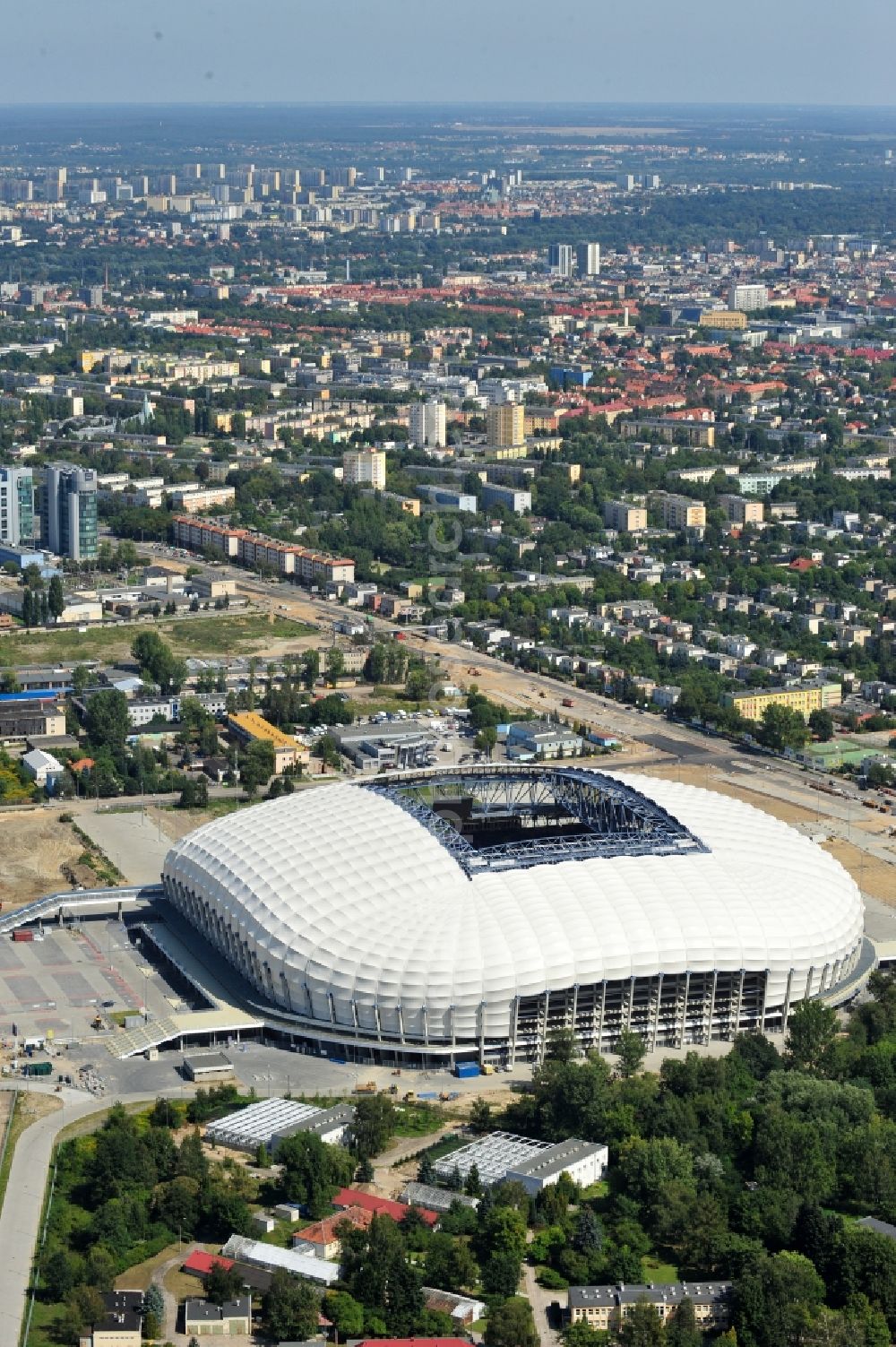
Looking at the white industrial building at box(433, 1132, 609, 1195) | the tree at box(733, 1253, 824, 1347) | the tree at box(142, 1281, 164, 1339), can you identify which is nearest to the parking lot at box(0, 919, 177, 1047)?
the white industrial building at box(433, 1132, 609, 1195)

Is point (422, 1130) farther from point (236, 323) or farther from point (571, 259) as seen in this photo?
point (571, 259)

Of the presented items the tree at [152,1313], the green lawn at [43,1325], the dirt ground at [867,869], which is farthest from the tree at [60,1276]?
the dirt ground at [867,869]

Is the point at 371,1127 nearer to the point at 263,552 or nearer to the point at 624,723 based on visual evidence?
the point at 624,723

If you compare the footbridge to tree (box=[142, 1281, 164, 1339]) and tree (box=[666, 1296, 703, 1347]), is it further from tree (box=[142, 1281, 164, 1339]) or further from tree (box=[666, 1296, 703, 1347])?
tree (box=[666, 1296, 703, 1347])

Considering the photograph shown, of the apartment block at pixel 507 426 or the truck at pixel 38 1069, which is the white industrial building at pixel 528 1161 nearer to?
the truck at pixel 38 1069

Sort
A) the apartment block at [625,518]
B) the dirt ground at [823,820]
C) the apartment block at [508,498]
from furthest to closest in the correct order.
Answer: the apartment block at [508,498], the apartment block at [625,518], the dirt ground at [823,820]

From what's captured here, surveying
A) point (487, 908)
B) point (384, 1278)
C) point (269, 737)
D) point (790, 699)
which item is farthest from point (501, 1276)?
point (790, 699)

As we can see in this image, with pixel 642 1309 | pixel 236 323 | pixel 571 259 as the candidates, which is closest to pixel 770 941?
pixel 642 1309
